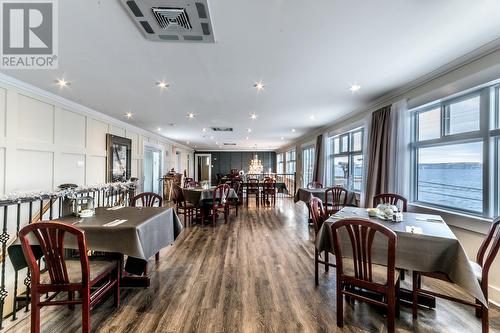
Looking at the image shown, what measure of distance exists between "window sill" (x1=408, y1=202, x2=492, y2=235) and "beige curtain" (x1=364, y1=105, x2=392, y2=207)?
76 centimetres

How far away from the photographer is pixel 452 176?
2873 millimetres

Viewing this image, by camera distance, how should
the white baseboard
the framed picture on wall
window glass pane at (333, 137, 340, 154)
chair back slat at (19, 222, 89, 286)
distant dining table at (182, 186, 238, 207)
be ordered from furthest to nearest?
window glass pane at (333, 137, 340, 154), the framed picture on wall, distant dining table at (182, 186, 238, 207), the white baseboard, chair back slat at (19, 222, 89, 286)

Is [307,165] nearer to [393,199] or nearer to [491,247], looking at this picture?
[393,199]

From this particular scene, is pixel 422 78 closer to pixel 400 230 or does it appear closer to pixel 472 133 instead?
pixel 472 133

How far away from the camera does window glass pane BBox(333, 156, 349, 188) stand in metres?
5.75

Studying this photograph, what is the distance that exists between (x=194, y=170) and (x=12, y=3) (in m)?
13.5

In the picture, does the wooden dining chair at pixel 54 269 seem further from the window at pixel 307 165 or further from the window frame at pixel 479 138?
the window at pixel 307 165

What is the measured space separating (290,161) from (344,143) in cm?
612

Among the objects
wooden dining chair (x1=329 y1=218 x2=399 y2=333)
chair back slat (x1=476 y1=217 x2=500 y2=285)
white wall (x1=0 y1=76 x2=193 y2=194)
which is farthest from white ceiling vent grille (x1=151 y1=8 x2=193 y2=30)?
chair back slat (x1=476 y1=217 x2=500 y2=285)

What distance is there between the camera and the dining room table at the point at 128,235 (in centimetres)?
195

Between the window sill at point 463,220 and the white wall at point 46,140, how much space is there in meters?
6.00

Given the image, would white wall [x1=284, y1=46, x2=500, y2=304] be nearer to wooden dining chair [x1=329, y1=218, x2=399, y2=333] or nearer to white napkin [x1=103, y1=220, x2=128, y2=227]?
wooden dining chair [x1=329, y1=218, x2=399, y2=333]

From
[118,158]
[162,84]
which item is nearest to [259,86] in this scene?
[162,84]

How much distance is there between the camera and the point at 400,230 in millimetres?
1934
